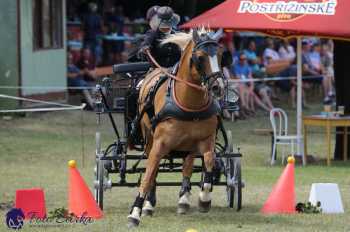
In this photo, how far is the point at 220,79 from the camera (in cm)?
1034

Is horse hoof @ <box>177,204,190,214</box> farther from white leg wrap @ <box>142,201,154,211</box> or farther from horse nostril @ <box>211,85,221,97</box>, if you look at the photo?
horse nostril @ <box>211,85,221,97</box>

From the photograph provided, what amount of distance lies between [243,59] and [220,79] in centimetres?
1693

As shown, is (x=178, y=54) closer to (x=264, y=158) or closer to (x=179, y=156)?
(x=179, y=156)

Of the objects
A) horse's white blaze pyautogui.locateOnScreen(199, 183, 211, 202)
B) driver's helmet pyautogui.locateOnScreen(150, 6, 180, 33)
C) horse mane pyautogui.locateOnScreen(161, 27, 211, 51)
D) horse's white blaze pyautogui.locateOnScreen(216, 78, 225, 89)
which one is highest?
driver's helmet pyautogui.locateOnScreen(150, 6, 180, 33)

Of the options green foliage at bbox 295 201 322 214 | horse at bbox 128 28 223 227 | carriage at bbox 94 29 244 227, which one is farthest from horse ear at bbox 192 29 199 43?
green foliage at bbox 295 201 322 214

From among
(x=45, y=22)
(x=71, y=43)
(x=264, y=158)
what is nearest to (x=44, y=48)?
(x=45, y=22)

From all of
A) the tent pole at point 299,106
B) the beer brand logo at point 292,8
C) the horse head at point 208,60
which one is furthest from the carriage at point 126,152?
the tent pole at point 299,106

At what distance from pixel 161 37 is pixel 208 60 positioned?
1.46 meters

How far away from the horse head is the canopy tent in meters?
6.57

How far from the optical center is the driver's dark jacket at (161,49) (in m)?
11.9

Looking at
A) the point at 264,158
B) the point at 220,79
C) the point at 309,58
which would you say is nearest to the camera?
the point at 220,79

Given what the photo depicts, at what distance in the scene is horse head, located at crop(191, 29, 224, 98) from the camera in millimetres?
10367

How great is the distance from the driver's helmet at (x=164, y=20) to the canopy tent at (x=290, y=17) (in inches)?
215

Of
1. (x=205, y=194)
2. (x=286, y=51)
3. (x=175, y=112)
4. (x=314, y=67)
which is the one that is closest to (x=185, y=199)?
(x=205, y=194)
